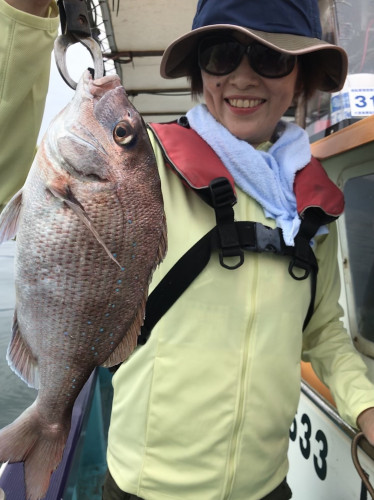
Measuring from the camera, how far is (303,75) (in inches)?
72.6

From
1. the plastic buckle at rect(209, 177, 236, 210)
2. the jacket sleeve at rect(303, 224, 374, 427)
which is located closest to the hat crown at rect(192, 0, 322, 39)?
the plastic buckle at rect(209, 177, 236, 210)

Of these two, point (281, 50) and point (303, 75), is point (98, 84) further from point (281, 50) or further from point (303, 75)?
point (303, 75)

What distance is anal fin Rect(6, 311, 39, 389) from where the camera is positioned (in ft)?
3.60

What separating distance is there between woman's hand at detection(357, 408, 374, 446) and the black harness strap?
530 mm

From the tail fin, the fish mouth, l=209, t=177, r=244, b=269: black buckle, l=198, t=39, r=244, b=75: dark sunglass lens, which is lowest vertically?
the tail fin

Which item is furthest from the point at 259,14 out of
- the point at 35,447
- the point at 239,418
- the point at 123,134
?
the point at 35,447

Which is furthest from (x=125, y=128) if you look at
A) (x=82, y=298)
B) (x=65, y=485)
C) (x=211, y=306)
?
(x=65, y=485)

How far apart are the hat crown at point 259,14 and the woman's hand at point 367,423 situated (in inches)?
54.1

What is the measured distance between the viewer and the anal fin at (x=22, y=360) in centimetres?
110

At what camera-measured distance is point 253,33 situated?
4.71ft

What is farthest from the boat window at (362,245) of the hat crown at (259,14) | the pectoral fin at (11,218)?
the pectoral fin at (11,218)

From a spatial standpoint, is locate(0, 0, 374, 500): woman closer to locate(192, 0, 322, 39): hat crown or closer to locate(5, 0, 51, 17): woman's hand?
locate(192, 0, 322, 39): hat crown

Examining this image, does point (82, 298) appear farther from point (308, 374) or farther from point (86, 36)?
point (308, 374)

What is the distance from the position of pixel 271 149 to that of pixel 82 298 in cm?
102
